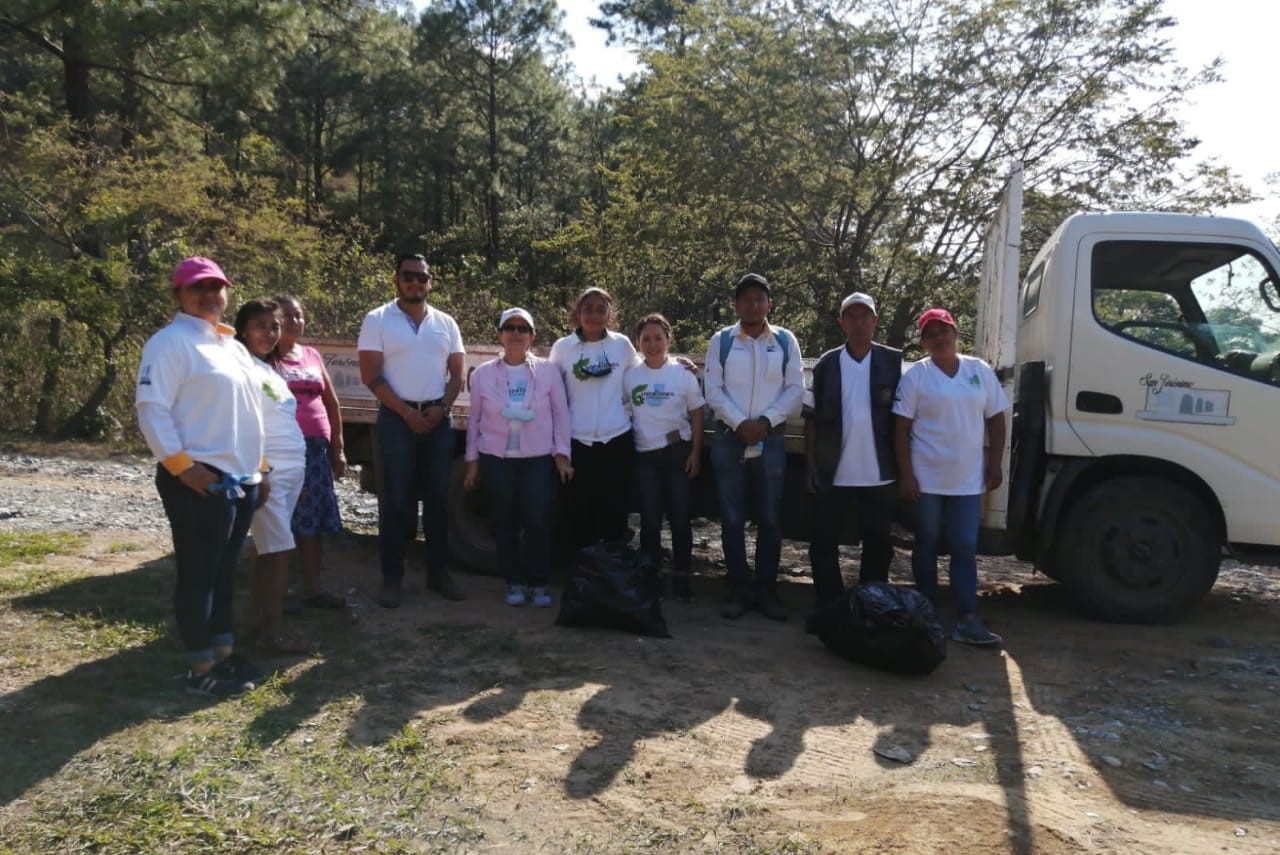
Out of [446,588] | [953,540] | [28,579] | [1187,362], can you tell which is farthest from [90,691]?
[1187,362]

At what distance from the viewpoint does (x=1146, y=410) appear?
A: 535cm

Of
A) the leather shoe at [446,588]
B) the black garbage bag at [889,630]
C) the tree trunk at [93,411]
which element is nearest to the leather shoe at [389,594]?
the leather shoe at [446,588]

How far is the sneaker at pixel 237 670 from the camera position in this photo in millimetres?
4051

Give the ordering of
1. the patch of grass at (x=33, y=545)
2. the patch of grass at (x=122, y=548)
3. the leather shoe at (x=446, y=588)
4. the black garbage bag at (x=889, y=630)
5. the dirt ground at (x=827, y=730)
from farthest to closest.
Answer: the patch of grass at (x=122, y=548), the patch of grass at (x=33, y=545), the leather shoe at (x=446, y=588), the black garbage bag at (x=889, y=630), the dirt ground at (x=827, y=730)

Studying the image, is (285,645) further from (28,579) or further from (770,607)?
(770,607)

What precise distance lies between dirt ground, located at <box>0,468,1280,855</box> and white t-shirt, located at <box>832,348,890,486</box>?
0.89 m

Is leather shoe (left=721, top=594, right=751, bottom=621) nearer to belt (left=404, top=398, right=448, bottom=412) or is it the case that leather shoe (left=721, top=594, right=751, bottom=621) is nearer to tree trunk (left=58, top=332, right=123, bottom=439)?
belt (left=404, top=398, right=448, bottom=412)

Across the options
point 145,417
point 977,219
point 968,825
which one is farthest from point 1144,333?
point 977,219

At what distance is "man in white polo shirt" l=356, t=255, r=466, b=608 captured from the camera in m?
5.14

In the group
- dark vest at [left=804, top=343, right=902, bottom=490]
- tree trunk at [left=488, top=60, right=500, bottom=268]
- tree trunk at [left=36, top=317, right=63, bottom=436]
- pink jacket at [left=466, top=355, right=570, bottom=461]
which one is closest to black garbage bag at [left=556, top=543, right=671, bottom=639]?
pink jacket at [left=466, top=355, right=570, bottom=461]

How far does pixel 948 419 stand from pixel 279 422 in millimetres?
3152

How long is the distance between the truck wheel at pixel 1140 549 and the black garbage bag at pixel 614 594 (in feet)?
7.62

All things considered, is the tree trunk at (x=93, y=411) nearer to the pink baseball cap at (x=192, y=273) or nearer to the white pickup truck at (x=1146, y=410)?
the pink baseball cap at (x=192, y=273)

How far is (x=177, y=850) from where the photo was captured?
2830mm
